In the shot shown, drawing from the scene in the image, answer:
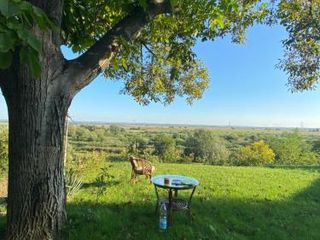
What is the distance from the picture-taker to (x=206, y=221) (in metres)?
6.79

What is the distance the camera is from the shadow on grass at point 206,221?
19.3ft

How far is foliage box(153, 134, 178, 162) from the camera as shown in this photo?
73.8ft

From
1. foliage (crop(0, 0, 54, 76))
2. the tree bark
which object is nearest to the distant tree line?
the tree bark

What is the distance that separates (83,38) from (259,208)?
5.37 m

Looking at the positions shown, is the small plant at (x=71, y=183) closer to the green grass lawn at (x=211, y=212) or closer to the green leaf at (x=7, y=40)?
the green grass lawn at (x=211, y=212)

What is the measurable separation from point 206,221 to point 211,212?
2.63ft

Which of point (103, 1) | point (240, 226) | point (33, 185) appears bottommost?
point (240, 226)

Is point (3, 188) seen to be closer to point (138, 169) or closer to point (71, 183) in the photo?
point (71, 183)

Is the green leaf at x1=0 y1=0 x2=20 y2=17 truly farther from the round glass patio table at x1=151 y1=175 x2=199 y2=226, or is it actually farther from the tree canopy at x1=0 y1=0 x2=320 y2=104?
the round glass patio table at x1=151 y1=175 x2=199 y2=226

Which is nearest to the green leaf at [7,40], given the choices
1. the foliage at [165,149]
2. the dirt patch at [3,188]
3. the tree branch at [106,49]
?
the tree branch at [106,49]

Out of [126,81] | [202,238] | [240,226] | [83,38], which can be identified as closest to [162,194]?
[240,226]

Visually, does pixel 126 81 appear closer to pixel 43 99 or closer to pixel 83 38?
pixel 83 38

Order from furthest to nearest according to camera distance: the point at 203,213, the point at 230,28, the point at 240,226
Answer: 1. the point at 230,28
2. the point at 203,213
3. the point at 240,226

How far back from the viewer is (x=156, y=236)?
5797mm
